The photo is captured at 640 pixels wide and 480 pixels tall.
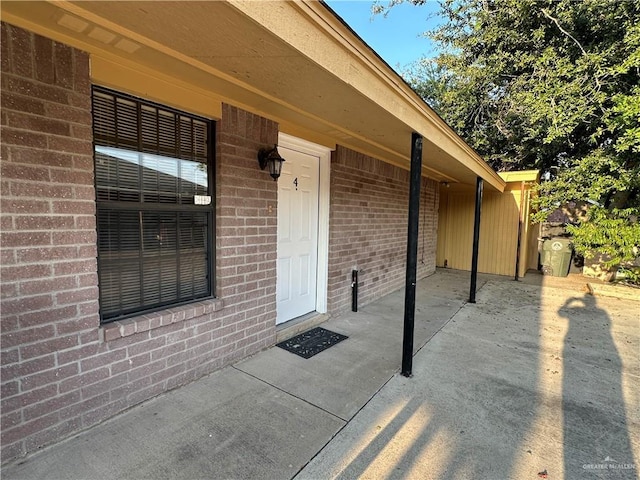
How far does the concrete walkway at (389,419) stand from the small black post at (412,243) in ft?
0.77

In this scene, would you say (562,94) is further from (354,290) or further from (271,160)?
(271,160)

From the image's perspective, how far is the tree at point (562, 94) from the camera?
20.3ft

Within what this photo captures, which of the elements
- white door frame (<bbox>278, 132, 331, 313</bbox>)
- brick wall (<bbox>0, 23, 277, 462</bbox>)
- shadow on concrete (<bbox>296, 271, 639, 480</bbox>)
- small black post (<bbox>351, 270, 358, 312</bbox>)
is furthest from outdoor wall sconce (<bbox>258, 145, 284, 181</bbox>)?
shadow on concrete (<bbox>296, 271, 639, 480</bbox>)

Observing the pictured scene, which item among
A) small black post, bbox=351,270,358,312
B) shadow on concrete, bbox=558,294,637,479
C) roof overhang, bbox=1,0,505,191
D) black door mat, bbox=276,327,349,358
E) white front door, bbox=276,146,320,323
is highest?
roof overhang, bbox=1,0,505,191

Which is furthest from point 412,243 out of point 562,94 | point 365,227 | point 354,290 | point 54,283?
→ point 562,94

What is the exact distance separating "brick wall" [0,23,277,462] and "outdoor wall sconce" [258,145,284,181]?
4.63 feet

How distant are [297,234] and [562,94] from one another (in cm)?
681

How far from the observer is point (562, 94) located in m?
6.71

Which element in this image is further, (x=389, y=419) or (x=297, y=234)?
(x=297, y=234)

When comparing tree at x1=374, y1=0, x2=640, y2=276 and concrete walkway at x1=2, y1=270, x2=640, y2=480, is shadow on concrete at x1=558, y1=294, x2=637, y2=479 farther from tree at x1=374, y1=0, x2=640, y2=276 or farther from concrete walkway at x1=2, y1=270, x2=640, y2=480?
tree at x1=374, y1=0, x2=640, y2=276

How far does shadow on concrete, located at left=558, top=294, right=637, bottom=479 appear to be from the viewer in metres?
1.88

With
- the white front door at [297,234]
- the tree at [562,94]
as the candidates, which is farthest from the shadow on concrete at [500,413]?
the tree at [562,94]

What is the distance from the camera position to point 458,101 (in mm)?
9414

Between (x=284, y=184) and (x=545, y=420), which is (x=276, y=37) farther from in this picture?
(x=545, y=420)
